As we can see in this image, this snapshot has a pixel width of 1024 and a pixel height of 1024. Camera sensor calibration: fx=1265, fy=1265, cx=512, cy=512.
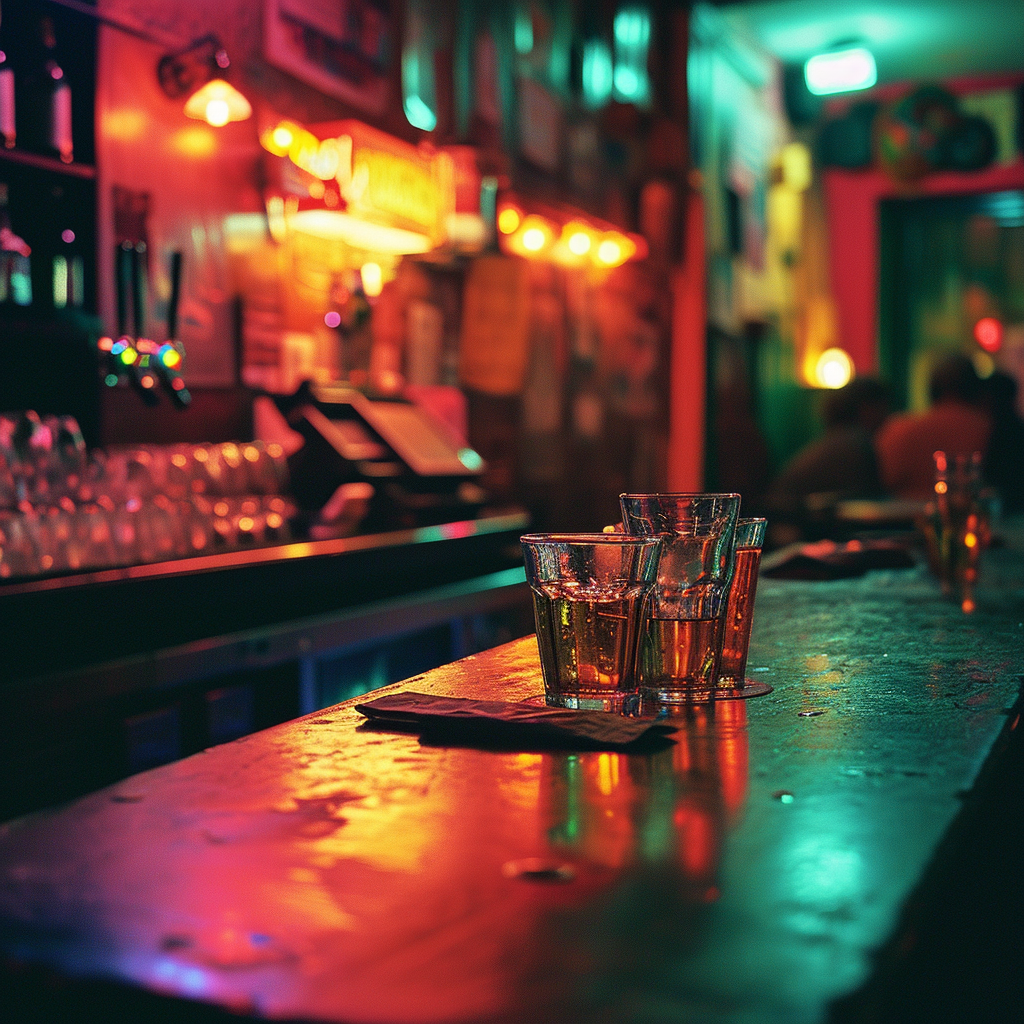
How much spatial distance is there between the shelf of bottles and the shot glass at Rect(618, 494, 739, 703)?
2.10 m

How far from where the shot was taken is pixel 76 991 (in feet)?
1.66

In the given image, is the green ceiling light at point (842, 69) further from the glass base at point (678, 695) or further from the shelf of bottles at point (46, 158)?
the glass base at point (678, 695)

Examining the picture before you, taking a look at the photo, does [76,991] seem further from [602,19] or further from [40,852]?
[602,19]

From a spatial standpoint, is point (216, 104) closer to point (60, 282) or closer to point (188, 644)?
point (60, 282)

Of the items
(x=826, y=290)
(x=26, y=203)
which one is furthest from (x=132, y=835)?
(x=826, y=290)

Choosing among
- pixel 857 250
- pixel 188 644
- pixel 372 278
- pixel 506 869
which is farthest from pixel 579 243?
pixel 506 869

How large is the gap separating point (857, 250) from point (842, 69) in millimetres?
1873

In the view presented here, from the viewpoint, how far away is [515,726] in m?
0.90

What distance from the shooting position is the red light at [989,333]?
8625 mm

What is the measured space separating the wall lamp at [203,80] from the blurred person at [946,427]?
3.84 metres

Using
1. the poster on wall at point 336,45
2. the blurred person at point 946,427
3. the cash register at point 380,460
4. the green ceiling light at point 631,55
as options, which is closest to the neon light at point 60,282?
the cash register at point 380,460

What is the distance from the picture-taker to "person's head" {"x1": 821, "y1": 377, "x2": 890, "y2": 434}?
6375 mm

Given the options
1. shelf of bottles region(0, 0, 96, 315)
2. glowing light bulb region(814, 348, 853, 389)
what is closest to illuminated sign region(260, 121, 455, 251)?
shelf of bottles region(0, 0, 96, 315)

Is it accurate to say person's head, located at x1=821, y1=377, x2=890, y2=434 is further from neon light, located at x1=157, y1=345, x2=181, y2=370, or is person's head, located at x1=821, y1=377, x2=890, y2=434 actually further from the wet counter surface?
the wet counter surface
